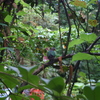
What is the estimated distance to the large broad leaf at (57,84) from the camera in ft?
0.48

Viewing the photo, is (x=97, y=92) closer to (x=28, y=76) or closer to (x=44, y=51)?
(x=28, y=76)

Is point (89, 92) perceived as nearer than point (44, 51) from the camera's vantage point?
Yes

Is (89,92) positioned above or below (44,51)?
above

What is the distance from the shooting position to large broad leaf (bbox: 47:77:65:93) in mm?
147

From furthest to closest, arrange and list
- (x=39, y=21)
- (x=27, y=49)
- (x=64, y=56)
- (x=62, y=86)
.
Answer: (x=39, y=21)
(x=27, y=49)
(x=64, y=56)
(x=62, y=86)

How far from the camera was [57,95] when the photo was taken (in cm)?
16

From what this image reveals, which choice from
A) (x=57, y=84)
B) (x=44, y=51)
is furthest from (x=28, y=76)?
(x=44, y=51)

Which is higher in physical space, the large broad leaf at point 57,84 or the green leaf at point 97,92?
the large broad leaf at point 57,84

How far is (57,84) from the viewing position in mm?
148

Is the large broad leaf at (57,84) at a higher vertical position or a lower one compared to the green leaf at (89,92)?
higher

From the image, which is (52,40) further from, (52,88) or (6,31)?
(52,88)

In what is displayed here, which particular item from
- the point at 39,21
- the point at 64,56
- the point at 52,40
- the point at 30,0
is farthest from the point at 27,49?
the point at 39,21

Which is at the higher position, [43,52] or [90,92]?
[90,92]

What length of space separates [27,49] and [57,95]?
3.52 ft
